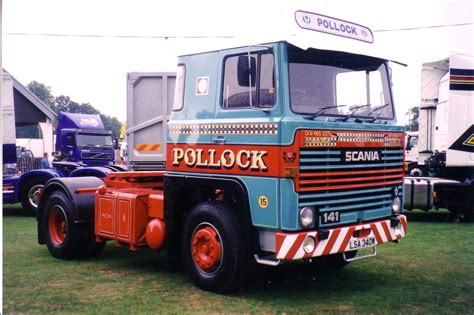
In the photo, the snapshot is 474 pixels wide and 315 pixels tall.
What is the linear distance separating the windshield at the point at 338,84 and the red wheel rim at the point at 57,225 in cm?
433

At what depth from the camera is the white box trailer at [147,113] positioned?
902 cm

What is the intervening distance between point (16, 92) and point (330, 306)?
1527 cm

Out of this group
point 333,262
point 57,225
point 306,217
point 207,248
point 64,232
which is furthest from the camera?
point 57,225

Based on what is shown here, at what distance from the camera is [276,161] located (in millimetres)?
5309

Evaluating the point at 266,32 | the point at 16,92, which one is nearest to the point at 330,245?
the point at 266,32

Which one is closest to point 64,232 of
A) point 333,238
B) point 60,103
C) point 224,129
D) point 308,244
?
point 224,129

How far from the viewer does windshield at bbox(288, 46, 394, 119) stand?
5570 mm

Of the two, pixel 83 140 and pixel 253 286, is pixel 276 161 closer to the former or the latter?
pixel 253 286


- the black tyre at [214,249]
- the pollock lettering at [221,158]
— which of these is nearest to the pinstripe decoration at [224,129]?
the pollock lettering at [221,158]

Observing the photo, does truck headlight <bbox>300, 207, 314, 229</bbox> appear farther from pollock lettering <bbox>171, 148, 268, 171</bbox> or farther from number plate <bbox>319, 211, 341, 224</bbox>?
pollock lettering <bbox>171, 148, 268, 171</bbox>

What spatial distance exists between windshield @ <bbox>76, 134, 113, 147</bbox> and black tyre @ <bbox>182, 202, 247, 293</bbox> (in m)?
11.1

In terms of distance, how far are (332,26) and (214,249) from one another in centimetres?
277

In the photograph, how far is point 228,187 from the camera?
581 centimetres

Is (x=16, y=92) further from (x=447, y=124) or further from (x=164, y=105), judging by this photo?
(x=447, y=124)
